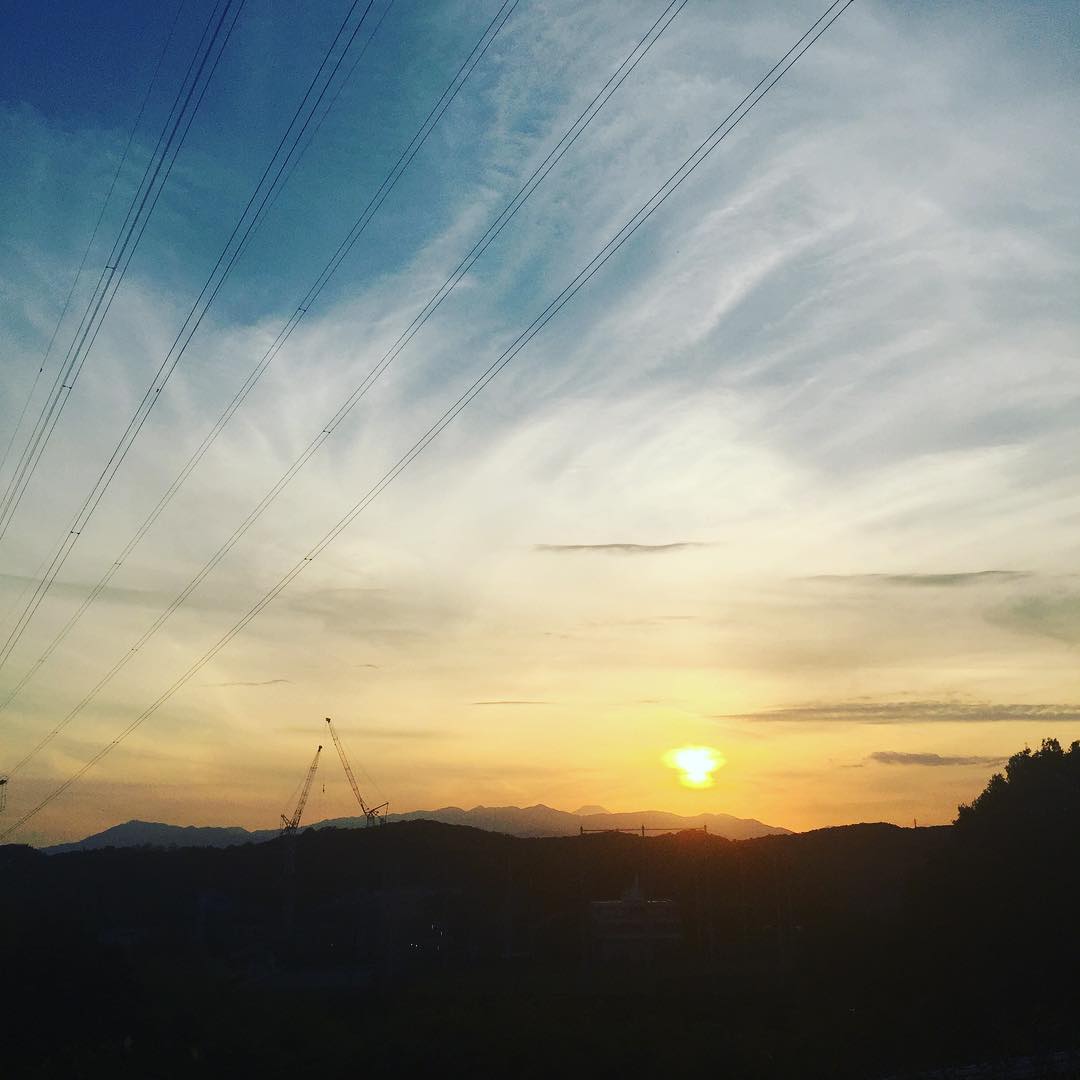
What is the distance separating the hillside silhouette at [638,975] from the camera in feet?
108

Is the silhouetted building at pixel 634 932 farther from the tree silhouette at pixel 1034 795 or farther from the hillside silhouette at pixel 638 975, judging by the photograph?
the tree silhouette at pixel 1034 795

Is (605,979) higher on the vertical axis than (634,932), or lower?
lower

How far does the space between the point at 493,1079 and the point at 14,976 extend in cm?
3563

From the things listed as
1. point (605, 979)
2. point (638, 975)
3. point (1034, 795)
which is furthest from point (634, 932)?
point (1034, 795)

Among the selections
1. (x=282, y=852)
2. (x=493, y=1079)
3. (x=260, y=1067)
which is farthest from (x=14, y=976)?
(x=282, y=852)

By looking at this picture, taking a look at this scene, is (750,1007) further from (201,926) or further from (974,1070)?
(201,926)

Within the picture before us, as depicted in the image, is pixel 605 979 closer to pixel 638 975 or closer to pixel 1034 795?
pixel 638 975

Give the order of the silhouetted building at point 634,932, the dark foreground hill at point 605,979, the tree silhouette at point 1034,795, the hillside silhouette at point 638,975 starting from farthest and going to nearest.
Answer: the silhouetted building at point 634,932, the tree silhouette at point 1034,795, the dark foreground hill at point 605,979, the hillside silhouette at point 638,975

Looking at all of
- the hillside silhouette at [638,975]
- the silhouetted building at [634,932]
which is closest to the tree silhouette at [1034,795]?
the hillside silhouette at [638,975]

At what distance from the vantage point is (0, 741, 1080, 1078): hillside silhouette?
33.1m

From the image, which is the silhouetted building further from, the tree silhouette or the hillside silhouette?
the tree silhouette

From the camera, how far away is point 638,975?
59188mm

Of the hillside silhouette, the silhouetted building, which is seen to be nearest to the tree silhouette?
the hillside silhouette

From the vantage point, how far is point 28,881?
472 feet
